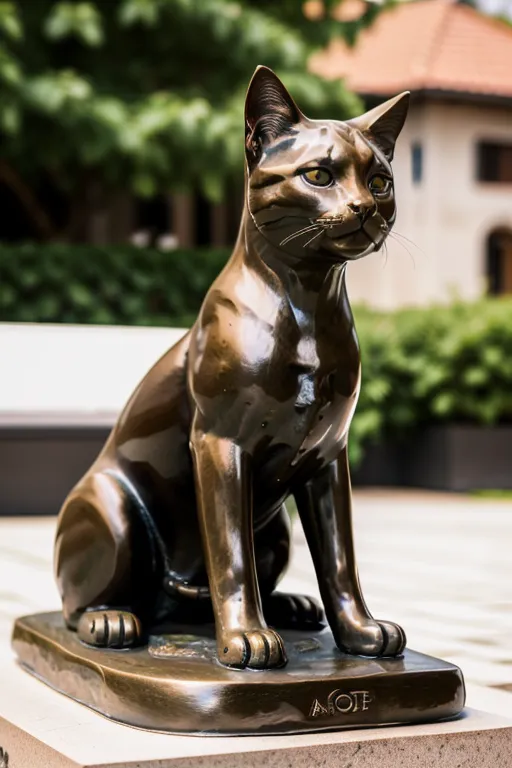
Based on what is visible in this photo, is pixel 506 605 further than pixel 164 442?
Yes

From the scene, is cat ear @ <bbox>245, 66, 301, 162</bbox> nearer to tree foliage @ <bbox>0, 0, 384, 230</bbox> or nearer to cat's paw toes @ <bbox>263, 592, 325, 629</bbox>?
cat's paw toes @ <bbox>263, 592, 325, 629</bbox>

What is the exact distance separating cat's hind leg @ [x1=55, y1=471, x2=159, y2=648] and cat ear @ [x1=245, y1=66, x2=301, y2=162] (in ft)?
2.96

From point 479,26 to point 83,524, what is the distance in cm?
2249

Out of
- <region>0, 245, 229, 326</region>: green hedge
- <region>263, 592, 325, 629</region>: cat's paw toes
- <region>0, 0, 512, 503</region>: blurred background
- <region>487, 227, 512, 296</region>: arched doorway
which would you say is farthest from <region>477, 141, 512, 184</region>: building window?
<region>263, 592, 325, 629</region>: cat's paw toes

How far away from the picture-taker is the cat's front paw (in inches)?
101

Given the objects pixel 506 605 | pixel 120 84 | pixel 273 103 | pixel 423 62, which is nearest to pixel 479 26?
pixel 423 62

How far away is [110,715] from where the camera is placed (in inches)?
95.9

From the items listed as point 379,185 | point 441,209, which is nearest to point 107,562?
point 379,185

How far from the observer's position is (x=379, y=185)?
249 cm

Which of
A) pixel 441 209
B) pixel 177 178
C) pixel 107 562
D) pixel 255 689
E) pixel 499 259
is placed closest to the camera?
→ pixel 255 689

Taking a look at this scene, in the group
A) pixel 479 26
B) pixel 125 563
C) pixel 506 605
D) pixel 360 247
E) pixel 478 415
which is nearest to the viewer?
pixel 360 247

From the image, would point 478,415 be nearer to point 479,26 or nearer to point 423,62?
point 423,62

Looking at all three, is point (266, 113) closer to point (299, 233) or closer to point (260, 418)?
point (299, 233)

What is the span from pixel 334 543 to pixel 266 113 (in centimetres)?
98
